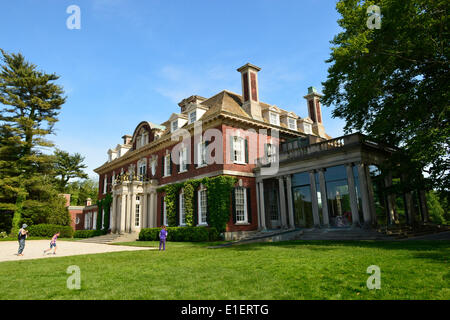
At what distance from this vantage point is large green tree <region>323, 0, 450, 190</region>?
41.9 ft

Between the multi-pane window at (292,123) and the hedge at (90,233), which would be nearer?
the multi-pane window at (292,123)

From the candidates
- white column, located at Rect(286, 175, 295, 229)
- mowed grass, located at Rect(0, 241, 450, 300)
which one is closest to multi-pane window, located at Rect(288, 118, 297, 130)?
white column, located at Rect(286, 175, 295, 229)

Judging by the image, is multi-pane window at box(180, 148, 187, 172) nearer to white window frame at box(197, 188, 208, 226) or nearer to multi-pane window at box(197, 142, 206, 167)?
multi-pane window at box(197, 142, 206, 167)

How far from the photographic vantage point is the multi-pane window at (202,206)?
902 inches

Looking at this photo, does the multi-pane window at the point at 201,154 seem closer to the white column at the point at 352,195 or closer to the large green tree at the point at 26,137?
the white column at the point at 352,195

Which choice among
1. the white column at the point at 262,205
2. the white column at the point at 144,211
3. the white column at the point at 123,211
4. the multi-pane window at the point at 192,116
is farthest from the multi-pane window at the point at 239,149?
the white column at the point at 123,211

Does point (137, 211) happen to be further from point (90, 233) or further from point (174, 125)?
point (174, 125)

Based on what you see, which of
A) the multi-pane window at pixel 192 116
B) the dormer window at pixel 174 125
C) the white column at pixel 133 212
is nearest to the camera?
the multi-pane window at pixel 192 116

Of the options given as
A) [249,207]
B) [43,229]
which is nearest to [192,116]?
[249,207]

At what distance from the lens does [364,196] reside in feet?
56.0

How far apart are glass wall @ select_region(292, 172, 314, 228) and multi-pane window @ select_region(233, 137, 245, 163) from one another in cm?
431

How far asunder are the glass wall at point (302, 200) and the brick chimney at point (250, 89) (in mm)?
6689

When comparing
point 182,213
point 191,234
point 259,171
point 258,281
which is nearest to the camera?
point 258,281

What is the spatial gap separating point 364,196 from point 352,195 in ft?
2.15
